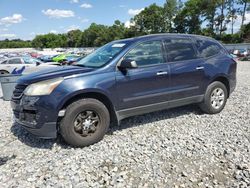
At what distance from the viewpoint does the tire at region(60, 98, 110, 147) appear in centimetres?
408

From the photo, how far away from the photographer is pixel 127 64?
14.4 feet

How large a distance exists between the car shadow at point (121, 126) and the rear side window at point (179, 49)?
1325mm

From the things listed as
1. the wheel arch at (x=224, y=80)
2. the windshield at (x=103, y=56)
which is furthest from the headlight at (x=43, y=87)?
the wheel arch at (x=224, y=80)

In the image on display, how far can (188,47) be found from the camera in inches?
215

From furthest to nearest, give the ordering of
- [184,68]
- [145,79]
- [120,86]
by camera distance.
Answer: [184,68]
[145,79]
[120,86]

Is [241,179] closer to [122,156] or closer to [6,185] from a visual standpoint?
[122,156]

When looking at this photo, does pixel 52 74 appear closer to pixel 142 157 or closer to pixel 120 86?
pixel 120 86

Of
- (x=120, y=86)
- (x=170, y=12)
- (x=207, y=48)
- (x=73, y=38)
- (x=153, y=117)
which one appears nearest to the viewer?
(x=120, y=86)

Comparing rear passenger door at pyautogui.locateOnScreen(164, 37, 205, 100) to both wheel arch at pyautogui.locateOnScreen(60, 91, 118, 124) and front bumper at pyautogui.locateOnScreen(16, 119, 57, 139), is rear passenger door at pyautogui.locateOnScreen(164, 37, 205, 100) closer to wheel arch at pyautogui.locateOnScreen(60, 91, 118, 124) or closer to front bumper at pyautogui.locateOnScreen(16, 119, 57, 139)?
wheel arch at pyautogui.locateOnScreen(60, 91, 118, 124)

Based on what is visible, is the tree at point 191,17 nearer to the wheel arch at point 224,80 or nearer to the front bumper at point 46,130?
the wheel arch at point 224,80

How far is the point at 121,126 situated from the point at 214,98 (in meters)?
2.27

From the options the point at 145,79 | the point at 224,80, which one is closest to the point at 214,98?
the point at 224,80

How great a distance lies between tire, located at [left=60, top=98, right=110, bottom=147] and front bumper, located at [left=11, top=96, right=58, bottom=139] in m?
0.17

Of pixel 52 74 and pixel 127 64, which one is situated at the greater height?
pixel 127 64
